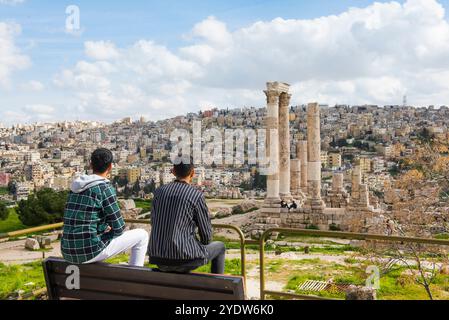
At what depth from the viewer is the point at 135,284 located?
12.3 feet

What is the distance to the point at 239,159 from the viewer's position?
74.4 m

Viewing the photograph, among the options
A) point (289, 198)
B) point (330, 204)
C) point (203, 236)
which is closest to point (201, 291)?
point (203, 236)

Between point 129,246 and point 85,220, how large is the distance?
1.86 ft

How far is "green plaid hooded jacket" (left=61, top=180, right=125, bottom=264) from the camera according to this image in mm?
4004

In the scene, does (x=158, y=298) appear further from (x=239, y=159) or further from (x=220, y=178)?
(x=239, y=159)

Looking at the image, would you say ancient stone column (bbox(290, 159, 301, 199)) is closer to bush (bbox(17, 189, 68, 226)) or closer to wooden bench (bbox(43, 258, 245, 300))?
bush (bbox(17, 189, 68, 226))

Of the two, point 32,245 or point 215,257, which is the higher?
point 215,257

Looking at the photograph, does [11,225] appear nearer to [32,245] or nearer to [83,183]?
[32,245]

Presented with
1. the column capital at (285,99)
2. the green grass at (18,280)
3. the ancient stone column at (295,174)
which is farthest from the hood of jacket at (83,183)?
the ancient stone column at (295,174)

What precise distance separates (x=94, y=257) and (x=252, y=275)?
1100 cm

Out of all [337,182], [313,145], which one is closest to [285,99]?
[313,145]

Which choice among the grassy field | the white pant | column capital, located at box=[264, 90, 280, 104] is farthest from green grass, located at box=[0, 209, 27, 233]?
the white pant

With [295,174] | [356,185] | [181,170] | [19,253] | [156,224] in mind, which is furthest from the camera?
[295,174]
